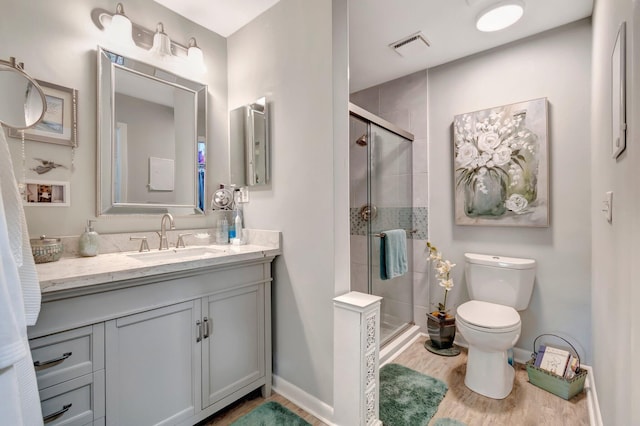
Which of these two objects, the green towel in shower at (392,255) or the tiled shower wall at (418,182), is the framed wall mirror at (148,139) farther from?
the tiled shower wall at (418,182)

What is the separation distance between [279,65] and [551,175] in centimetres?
206

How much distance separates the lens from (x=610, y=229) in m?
1.20

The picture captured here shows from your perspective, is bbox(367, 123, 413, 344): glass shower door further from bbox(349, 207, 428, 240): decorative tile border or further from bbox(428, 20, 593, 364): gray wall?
bbox(428, 20, 593, 364): gray wall

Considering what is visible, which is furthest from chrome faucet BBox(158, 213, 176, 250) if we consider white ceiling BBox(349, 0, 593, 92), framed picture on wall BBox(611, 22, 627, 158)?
framed picture on wall BBox(611, 22, 627, 158)

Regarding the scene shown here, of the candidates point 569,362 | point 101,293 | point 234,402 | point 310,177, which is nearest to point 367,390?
point 234,402

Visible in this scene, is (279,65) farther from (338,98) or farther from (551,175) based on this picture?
(551,175)

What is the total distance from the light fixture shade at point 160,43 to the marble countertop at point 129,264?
125 centimetres

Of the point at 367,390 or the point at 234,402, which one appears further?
the point at 234,402

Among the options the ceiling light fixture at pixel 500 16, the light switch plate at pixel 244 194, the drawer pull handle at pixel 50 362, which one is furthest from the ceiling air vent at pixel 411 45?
the drawer pull handle at pixel 50 362

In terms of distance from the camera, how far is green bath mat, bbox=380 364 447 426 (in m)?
1.57

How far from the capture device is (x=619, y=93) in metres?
1.00

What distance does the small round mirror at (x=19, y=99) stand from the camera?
51.4 inches

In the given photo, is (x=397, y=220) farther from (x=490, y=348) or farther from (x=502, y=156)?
(x=490, y=348)

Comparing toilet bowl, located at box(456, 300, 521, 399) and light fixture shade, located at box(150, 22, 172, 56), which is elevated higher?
light fixture shade, located at box(150, 22, 172, 56)
